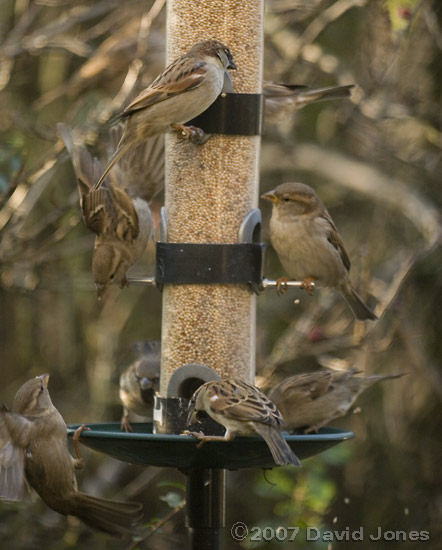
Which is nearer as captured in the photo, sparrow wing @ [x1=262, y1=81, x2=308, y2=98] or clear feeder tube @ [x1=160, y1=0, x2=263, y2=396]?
clear feeder tube @ [x1=160, y1=0, x2=263, y2=396]

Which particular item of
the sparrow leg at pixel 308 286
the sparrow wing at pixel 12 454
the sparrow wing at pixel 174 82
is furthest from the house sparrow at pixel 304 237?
the sparrow wing at pixel 12 454

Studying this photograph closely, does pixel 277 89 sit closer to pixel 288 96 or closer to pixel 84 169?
pixel 288 96

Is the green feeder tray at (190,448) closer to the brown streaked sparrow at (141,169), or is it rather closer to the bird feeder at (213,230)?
the bird feeder at (213,230)

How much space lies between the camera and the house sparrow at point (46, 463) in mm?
5484

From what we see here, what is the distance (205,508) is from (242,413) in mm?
634

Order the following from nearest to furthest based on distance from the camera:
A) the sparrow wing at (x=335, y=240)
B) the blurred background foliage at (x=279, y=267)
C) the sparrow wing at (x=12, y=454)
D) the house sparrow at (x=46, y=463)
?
1. the sparrow wing at (x=12, y=454)
2. the house sparrow at (x=46, y=463)
3. the sparrow wing at (x=335, y=240)
4. the blurred background foliage at (x=279, y=267)

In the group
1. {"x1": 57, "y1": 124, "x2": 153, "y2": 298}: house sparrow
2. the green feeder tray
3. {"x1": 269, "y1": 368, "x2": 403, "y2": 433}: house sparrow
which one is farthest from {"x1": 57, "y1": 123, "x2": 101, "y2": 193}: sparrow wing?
the green feeder tray

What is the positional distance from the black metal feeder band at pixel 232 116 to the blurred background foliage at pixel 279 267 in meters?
1.85

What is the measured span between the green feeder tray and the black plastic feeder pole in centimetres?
23

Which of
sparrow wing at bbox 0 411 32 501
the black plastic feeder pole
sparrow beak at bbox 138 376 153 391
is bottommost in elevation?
the black plastic feeder pole

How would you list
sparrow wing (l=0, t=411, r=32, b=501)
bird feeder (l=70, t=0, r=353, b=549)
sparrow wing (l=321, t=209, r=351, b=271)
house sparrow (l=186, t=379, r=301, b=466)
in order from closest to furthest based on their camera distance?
house sparrow (l=186, t=379, r=301, b=466) → sparrow wing (l=0, t=411, r=32, b=501) → bird feeder (l=70, t=0, r=353, b=549) → sparrow wing (l=321, t=209, r=351, b=271)

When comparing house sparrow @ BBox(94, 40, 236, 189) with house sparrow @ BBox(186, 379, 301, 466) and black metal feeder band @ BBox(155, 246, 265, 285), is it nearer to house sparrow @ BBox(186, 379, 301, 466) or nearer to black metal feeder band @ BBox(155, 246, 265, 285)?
black metal feeder band @ BBox(155, 246, 265, 285)

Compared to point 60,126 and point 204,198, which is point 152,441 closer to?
point 204,198

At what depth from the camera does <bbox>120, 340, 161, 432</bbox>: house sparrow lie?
645cm
